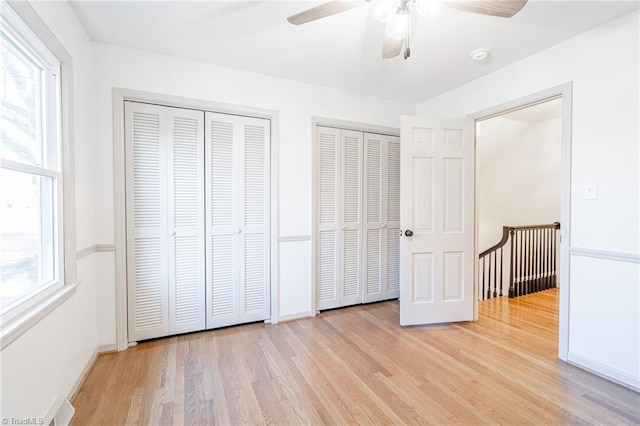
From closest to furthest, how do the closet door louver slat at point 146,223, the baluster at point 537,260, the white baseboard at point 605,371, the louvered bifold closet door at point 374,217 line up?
the white baseboard at point 605,371, the closet door louver slat at point 146,223, the louvered bifold closet door at point 374,217, the baluster at point 537,260

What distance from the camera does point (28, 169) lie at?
1.40m

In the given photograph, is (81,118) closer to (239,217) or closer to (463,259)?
(239,217)

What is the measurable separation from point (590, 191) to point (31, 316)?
3383mm

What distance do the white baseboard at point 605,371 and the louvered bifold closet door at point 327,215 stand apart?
205cm

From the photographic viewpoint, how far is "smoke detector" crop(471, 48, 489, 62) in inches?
91.8

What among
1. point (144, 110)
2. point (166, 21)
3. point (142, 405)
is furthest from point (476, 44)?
point (142, 405)

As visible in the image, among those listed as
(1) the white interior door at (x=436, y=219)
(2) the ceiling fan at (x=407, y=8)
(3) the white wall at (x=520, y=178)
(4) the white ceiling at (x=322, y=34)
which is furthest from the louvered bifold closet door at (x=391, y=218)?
(2) the ceiling fan at (x=407, y=8)

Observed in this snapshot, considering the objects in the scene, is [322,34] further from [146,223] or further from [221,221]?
[146,223]

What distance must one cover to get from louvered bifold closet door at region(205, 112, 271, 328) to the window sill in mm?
1094

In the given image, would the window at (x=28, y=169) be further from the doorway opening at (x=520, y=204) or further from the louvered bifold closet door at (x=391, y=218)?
the doorway opening at (x=520, y=204)

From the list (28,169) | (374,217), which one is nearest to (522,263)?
(374,217)

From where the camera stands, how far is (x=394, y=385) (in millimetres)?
1879

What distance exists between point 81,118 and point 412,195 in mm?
2752

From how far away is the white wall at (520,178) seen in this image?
4.47 meters
